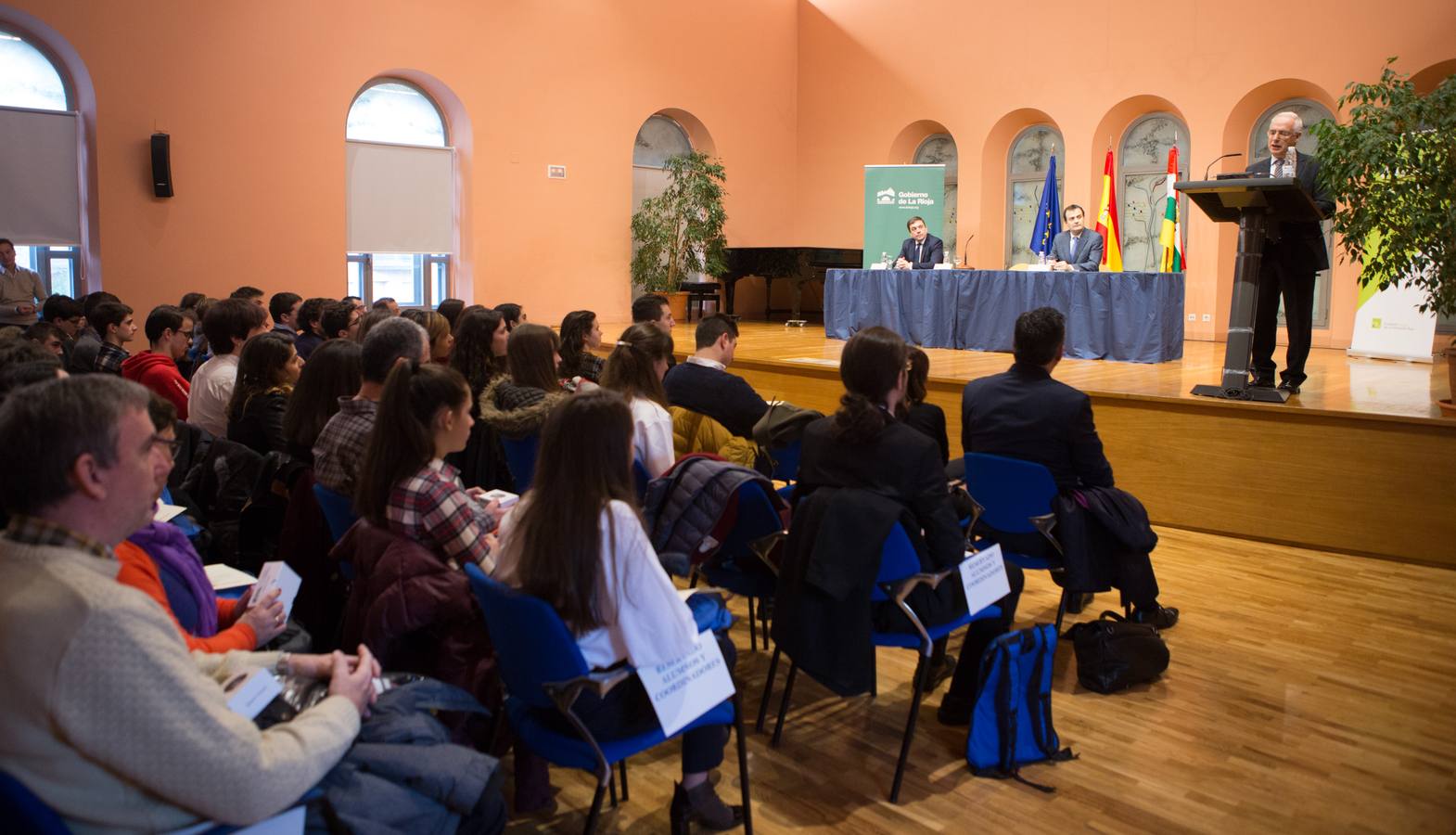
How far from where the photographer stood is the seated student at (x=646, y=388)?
3.59m

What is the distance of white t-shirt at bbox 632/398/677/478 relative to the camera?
3580 millimetres

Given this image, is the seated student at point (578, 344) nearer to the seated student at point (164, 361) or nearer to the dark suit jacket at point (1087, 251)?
the seated student at point (164, 361)

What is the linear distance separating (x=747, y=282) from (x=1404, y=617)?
11.0m

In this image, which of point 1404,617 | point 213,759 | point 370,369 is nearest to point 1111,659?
point 1404,617

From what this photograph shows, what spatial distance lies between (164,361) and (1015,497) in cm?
372

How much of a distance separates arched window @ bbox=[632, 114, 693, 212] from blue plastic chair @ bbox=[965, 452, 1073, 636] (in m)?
10.2

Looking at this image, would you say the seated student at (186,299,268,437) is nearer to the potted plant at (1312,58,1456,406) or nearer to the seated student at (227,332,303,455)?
the seated student at (227,332,303,455)

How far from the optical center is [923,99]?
13203 millimetres

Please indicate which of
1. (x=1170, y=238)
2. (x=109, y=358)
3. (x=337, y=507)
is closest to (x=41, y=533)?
(x=337, y=507)

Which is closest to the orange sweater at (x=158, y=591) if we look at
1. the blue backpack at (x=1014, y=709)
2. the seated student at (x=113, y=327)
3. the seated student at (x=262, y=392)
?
the seated student at (x=262, y=392)

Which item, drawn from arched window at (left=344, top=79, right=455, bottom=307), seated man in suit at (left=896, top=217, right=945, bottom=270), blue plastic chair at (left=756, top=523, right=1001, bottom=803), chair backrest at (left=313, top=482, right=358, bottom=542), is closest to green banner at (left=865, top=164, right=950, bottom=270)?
seated man in suit at (left=896, top=217, right=945, bottom=270)

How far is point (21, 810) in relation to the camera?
1.38 metres

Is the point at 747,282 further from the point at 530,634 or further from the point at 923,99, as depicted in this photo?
the point at 530,634

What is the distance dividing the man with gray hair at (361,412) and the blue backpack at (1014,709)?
177 cm
